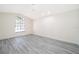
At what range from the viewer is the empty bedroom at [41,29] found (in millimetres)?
3623

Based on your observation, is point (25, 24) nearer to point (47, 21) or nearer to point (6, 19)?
point (6, 19)

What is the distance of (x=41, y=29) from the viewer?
23.7 ft

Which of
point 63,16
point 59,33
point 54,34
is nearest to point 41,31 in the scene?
point 54,34

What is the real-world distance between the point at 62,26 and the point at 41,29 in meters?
2.53

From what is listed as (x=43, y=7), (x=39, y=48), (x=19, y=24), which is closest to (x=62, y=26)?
(x=43, y=7)

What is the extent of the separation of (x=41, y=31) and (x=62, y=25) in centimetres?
257

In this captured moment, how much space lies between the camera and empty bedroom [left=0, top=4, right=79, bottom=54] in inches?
143

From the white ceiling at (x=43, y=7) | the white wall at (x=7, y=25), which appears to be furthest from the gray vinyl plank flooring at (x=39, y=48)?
the white ceiling at (x=43, y=7)

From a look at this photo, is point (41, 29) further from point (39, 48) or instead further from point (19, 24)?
point (39, 48)

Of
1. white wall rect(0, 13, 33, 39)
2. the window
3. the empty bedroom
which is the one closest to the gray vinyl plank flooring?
the empty bedroom

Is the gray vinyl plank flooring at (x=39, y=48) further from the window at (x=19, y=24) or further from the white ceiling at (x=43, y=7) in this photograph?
the window at (x=19, y=24)

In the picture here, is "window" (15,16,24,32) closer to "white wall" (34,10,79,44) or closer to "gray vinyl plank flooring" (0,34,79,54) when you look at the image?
"white wall" (34,10,79,44)

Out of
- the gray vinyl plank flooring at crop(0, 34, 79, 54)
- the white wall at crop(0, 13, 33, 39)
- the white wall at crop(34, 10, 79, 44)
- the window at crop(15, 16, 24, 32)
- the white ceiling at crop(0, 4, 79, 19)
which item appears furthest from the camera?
the window at crop(15, 16, 24, 32)
